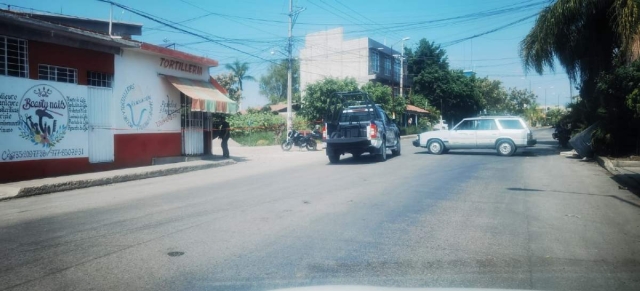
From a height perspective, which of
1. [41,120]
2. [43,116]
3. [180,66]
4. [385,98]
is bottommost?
[41,120]

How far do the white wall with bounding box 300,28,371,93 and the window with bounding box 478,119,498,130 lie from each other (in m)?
24.1

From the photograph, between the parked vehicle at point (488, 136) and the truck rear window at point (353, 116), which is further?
the parked vehicle at point (488, 136)

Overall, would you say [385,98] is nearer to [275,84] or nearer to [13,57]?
[13,57]

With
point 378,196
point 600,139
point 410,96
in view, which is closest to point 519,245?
point 378,196

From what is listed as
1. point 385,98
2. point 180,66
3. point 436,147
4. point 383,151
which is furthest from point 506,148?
point 385,98

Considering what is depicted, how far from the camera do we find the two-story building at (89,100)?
1062 cm

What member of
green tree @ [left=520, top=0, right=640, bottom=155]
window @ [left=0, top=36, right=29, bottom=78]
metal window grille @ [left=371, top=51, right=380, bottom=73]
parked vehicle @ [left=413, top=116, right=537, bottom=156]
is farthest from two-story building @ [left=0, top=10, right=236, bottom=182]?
metal window grille @ [left=371, top=51, right=380, bottom=73]

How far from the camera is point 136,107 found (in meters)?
14.2

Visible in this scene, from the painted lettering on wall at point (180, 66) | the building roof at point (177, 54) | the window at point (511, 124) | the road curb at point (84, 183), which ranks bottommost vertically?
the road curb at point (84, 183)

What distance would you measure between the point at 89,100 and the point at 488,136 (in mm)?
14939

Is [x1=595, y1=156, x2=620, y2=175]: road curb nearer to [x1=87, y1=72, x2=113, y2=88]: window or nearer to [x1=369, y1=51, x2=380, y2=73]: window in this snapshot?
[x1=87, y1=72, x2=113, y2=88]: window

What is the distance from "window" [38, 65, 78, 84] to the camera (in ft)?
37.7

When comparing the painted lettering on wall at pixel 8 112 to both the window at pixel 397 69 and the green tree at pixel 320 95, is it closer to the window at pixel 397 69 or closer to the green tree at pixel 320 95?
the green tree at pixel 320 95

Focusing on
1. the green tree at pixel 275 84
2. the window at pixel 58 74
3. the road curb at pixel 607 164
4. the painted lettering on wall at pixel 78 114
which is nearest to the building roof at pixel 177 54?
the window at pixel 58 74
